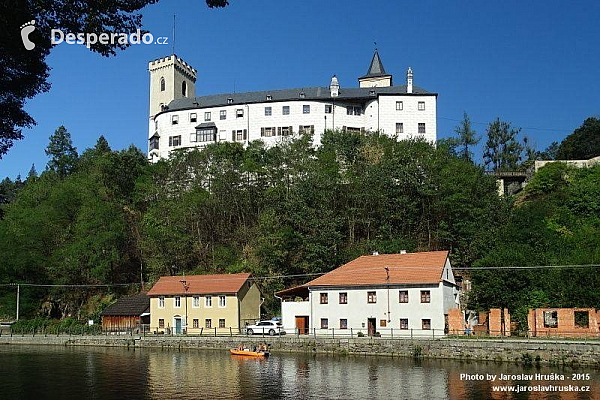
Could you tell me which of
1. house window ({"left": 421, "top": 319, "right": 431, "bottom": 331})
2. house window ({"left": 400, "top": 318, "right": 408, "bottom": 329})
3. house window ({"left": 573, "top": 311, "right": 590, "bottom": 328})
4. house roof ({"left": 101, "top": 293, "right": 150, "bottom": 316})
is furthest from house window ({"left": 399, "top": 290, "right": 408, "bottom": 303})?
house roof ({"left": 101, "top": 293, "right": 150, "bottom": 316})

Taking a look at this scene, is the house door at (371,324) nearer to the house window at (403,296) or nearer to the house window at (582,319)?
the house window at (403,296)

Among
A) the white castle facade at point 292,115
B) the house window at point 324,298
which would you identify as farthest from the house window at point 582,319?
the white castle facade at point 292,115

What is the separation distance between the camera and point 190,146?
101125 millimetres

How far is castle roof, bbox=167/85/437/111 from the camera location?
9731 cm

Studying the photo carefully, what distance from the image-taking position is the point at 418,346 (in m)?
46.7

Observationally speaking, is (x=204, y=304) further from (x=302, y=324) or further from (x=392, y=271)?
(x=392, y=271)

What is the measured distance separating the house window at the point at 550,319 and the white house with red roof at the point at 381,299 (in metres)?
7.92

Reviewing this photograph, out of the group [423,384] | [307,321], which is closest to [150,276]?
[307,321]

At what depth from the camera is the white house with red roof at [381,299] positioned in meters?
51.8

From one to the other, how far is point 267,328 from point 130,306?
19.1 m

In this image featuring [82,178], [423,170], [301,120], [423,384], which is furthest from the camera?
[301,120]

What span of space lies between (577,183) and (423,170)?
16.7 metres

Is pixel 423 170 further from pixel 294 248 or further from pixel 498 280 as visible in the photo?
pixel 498 280

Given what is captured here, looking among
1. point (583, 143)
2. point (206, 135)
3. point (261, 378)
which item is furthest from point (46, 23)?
point (583, 143)
